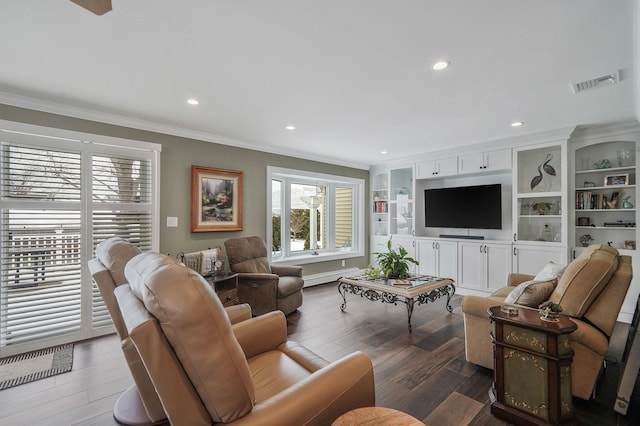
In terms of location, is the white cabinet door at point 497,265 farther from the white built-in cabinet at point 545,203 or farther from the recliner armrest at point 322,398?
the recliner armrest at point 322,398

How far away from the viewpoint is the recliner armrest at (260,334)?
185 centimetres

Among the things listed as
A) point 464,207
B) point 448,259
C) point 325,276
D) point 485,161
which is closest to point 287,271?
point 325,276

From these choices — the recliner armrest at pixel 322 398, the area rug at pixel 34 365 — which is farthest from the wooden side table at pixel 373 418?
the area rug at pixel 34 365

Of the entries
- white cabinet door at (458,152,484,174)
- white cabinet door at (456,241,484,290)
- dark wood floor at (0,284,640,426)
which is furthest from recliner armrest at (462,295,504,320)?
white cabinet door at (458,152,484,174)

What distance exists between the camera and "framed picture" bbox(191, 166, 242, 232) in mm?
4004

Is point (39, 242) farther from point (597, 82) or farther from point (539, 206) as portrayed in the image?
point (539, 206)

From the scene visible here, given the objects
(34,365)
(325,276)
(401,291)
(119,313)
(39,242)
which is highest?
(39,242)

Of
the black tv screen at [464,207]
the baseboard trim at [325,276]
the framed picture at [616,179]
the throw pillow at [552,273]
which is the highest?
the framed picture at [616,179]

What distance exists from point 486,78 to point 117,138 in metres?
3.80

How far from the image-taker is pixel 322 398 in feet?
3.80

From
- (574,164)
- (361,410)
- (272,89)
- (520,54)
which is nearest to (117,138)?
(272,89)

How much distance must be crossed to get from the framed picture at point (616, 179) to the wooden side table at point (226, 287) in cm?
490

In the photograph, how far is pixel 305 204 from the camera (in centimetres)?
575

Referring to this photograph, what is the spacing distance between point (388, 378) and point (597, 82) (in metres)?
3.04
